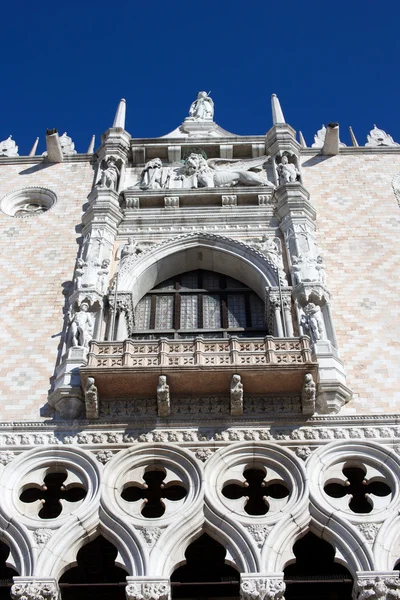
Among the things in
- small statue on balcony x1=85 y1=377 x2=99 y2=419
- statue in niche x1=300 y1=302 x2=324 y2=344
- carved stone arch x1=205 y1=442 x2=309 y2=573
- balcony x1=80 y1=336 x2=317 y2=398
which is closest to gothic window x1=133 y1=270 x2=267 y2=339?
statue in niche x1=300 y1=302 x2=324 y2=344

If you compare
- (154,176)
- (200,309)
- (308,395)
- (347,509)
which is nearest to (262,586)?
(347,509)

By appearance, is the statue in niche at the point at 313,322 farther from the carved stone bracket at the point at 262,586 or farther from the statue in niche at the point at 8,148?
the statue in niche at the point at 8,148

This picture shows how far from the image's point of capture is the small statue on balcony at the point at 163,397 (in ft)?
48.3

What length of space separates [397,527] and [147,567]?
4103 mm

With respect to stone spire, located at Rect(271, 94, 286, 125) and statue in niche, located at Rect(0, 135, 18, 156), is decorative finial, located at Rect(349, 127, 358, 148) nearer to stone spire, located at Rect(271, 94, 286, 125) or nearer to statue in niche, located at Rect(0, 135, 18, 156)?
stone spire, located at Rect(271, 94, 286, 125)

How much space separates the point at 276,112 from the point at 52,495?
14322 mm

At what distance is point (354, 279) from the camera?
18.5 m

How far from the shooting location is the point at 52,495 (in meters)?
15.1

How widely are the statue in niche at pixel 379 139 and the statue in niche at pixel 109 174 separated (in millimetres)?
7511

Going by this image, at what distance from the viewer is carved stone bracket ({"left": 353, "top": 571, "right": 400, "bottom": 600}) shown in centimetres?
1216

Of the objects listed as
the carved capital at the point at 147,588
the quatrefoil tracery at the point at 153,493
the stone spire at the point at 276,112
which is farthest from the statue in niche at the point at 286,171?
the carved capital at the point at 147,588

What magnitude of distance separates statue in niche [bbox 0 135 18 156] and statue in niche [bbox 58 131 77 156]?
140cm

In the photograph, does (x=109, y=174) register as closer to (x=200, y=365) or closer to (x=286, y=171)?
(x=286, y=171)

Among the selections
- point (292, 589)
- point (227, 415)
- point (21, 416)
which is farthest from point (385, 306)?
point (21, 416)
